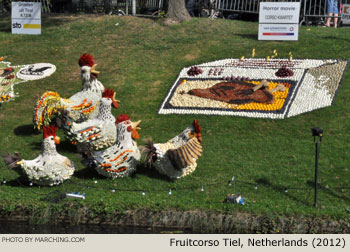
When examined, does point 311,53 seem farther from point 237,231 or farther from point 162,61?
point 237,231

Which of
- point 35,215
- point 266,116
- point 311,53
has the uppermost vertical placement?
point 311,53

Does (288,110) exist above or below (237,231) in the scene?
above

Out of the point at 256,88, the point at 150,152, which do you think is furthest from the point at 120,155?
the point at 256,88

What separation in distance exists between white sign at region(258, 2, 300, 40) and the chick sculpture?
37.5ft

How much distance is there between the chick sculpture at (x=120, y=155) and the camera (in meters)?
14.9

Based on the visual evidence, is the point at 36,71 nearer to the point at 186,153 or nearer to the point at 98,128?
the point at 98,128

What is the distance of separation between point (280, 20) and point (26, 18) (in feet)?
39.0

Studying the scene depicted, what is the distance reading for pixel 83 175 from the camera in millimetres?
15703

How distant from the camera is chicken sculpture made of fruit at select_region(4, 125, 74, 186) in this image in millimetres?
14445

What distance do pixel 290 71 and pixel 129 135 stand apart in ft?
28.6

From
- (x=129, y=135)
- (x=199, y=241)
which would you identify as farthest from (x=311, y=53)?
(x=199, y=241)

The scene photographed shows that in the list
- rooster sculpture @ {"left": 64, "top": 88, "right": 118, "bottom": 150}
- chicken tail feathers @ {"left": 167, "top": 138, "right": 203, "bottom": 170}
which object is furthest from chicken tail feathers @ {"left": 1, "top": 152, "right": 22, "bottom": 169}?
chicken tail feathers @ {"left": 167, "top": 138, "right": 203, "bottom": 170}

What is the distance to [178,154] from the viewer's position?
47.3 ft

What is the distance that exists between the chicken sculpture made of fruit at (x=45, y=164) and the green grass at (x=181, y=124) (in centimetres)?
37
